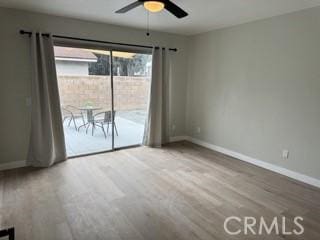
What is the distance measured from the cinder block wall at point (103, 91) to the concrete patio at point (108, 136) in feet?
0.81

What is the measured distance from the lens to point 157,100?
191 inches

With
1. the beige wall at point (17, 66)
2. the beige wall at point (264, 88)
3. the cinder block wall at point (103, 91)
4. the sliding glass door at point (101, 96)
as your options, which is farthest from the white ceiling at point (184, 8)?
the cinder block wall at point (103, 91)

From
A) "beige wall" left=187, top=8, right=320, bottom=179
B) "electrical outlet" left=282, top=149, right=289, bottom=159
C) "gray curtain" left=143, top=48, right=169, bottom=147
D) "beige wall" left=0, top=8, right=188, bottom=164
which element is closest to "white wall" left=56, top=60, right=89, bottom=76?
"beige wall" left=0, top=8, right=188, bottom=164

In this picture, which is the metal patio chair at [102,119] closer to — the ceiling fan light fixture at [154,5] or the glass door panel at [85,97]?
the glass door panel at [85,97]

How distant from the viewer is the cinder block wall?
158 inches

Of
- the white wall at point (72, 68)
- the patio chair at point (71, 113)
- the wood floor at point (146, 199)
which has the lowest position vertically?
the wood floor at point (146, 199)

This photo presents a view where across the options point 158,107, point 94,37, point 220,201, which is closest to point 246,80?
point 158,107

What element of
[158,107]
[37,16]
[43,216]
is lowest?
[43,216]

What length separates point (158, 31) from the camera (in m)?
4.66

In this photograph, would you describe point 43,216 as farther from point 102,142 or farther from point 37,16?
point 37,16

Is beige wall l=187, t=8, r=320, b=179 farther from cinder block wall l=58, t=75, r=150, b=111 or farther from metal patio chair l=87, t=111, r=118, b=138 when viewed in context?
metal patio chair l=87, t=111, r=118, b=138

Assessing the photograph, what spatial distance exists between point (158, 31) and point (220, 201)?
11.5 feet

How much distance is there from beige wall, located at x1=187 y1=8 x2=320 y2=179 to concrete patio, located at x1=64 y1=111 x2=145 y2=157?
1.44 m

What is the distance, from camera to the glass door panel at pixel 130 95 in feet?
14.6
